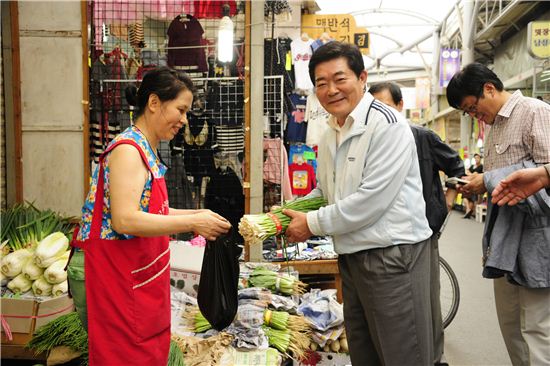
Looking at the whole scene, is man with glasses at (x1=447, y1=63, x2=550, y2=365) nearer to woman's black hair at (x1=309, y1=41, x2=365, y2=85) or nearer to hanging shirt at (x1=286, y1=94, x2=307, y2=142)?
woman's black hair at (x1=309, y1=41, x2=365, y2=85)

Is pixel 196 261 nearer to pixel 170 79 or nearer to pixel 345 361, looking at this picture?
pixel 345 361

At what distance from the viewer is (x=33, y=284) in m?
3.38

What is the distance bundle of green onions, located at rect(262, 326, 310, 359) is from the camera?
287cm

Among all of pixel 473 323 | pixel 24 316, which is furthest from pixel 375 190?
pixel 473 323

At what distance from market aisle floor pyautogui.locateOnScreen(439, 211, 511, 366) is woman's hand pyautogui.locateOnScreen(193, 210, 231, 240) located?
2933mm

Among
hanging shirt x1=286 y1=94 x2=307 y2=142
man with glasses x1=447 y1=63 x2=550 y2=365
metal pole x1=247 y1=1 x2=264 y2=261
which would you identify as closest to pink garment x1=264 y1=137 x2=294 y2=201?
hanging shirt x1=286 y1=94 x2=307 y2=142

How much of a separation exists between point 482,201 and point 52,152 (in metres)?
13.5

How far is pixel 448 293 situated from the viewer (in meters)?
4.73

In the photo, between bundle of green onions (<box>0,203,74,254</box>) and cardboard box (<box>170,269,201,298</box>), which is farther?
bundle of green onions (<box>0,203,74,254</box>)

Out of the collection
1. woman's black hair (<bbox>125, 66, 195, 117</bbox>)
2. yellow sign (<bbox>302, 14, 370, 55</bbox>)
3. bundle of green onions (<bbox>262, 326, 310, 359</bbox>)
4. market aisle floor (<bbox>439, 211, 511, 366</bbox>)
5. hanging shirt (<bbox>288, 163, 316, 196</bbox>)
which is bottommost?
market aisle floor (<bbox>439, 211, 511, 366</bbox>)

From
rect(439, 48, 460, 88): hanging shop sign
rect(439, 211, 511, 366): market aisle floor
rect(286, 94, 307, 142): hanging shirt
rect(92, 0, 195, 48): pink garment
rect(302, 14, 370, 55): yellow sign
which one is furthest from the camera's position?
rect(439, 48, 460, 88): hanging shop sign

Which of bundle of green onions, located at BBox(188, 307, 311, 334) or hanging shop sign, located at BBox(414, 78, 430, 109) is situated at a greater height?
hanging shop sign, located at BBox(414, 78, 430, 109)

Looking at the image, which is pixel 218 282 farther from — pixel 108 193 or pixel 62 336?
pixel 62 336

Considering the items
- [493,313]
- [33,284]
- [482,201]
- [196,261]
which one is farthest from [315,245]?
[482,201]
